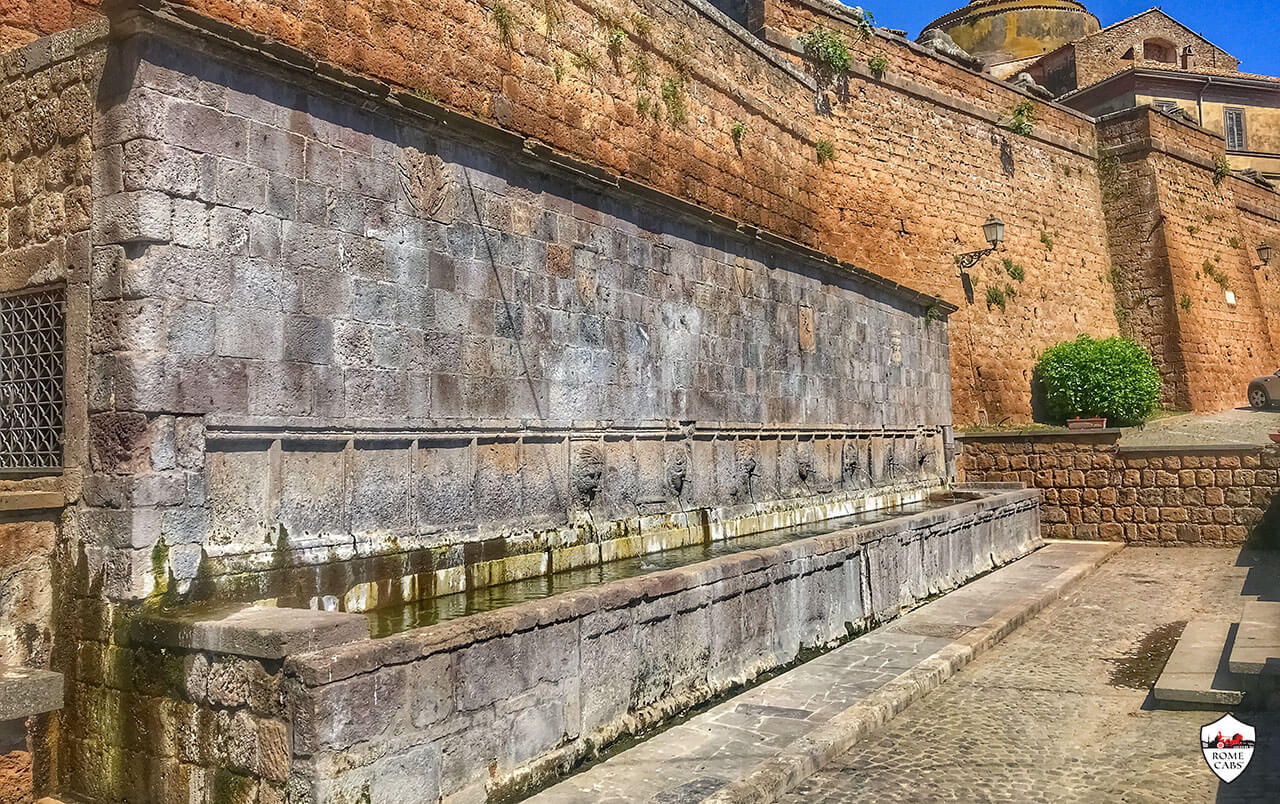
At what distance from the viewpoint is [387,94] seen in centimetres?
528

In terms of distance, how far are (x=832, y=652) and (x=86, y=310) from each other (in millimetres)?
5313

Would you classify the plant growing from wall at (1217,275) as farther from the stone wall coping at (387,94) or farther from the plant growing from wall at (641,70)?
the stone wall coping at (387,94)

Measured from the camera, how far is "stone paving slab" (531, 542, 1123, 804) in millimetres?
4207

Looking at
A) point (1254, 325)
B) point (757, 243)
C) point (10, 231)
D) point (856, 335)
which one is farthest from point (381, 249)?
point (1254, 325)

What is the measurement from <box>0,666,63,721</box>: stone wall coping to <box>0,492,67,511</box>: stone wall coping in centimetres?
70

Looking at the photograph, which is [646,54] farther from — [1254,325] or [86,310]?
[1254,325]

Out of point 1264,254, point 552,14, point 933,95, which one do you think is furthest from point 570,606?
point 1264,254

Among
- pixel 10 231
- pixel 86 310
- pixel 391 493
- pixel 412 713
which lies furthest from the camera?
pixel 391 493

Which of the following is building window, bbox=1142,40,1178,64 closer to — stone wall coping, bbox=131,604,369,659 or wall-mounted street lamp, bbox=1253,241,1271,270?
wall-mounted street lamp, bbox=1253,241,1271,270

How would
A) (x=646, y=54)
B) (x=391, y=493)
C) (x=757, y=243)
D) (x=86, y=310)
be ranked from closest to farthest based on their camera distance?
(x=86, y=310)
(x=391, y=493)
(x=757, y=243)
(x=646, y=54)

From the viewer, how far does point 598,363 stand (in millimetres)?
7188

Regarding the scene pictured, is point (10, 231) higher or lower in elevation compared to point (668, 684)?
higher

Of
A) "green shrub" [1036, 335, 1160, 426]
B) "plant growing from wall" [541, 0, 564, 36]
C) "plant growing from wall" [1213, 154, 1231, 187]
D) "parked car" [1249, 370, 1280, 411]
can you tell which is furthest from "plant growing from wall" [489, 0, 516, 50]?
"plant growing from wall" [1213, 154, 1231, 187]

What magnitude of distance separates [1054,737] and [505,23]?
7743 millimetres
